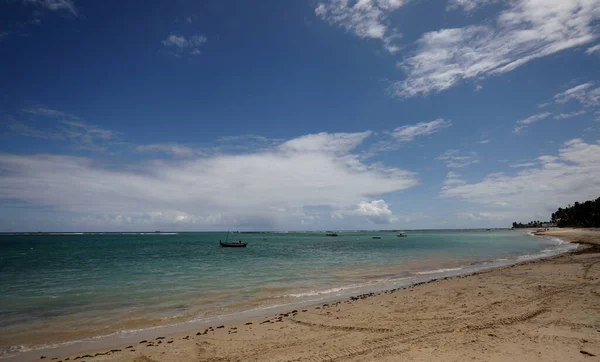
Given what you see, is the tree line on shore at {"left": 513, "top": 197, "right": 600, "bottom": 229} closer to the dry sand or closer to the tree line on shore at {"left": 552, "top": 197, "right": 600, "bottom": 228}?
the tree line on shore at {"left": 552, "top": 197, "right": 600, "bottom": 228}

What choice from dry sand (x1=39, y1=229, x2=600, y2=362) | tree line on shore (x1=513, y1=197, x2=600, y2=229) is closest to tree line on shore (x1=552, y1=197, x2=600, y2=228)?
tree line on shore (x1=513, y1=197, x2=600, y2=229)

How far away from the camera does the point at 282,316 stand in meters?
12.6

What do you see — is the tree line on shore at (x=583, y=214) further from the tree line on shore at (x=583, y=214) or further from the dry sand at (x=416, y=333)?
the dry sand at (x=416, y=333)

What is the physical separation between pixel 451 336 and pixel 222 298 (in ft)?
40.2

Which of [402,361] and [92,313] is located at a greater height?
[402,361]

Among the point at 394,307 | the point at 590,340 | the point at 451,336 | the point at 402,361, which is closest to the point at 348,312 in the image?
the point at 394,307

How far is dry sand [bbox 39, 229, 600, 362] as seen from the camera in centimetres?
761

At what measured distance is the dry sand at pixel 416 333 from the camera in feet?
25.0

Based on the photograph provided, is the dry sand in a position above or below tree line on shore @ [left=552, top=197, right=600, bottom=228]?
below

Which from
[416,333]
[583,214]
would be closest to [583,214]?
[583,214]

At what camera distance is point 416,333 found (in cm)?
922

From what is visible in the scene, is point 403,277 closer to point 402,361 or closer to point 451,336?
point 451,336

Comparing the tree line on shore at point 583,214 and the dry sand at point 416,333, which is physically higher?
the tree line on shore at point 583,214

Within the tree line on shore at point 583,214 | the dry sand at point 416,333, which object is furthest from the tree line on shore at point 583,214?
the dry sand at point 416,333
